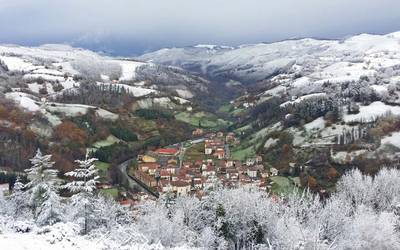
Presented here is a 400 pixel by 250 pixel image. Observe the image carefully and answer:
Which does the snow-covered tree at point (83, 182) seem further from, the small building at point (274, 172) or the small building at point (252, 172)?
the small building at point (274, 172)

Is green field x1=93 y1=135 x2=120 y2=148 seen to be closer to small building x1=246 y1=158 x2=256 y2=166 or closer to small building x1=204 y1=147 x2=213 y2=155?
small building x1=204 y1=147 x2=213 y2=155

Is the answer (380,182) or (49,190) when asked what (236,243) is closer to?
(49,190)

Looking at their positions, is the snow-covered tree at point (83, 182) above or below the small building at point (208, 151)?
above

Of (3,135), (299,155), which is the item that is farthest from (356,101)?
(3,135)

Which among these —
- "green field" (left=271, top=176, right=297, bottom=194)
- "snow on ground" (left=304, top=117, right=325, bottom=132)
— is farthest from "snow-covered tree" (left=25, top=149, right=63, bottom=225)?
"snow on ground" (left=304, top=117, right=325, bottom=132)

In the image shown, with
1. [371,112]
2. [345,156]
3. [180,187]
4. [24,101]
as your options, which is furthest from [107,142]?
[371,112]

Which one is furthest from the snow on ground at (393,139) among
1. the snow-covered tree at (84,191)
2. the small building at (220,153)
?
the snow-covered tree at (84,191)

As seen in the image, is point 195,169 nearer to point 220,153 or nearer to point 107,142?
point 220,153
